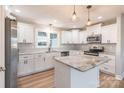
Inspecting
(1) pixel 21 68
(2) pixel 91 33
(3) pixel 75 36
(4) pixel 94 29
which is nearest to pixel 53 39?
(3) pixel 75 36

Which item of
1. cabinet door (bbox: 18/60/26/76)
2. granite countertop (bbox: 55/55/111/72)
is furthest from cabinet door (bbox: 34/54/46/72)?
Answer: granite countertop (bbox: 55/55/111/72)

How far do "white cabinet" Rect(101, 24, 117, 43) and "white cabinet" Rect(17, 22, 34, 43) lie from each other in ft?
10.4

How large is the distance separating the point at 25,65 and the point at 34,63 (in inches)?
17.4

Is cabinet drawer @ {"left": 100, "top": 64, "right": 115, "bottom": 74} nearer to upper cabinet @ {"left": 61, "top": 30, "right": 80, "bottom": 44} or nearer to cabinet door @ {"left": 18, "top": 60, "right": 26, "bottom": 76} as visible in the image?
upper cabinet @ {"left": 61, "top": 30, "right": 80, "bottom": 44}

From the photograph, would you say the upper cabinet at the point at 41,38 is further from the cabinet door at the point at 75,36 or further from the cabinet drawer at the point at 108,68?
the cabinet drawer at the point at 108,68

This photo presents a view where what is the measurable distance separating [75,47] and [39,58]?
10.00 ft

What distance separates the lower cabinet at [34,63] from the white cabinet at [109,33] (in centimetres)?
248

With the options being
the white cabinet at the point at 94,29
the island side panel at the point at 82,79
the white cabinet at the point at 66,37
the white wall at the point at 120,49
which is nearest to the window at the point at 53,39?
the white cabinet at the point at 66,37

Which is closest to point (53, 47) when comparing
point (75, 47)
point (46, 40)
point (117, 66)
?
point (46, 40)

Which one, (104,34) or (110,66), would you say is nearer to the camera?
(110,66)

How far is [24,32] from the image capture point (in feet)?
14.7

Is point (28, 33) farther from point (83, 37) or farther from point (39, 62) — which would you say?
point (83, 37)

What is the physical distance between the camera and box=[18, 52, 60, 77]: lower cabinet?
4.03m
